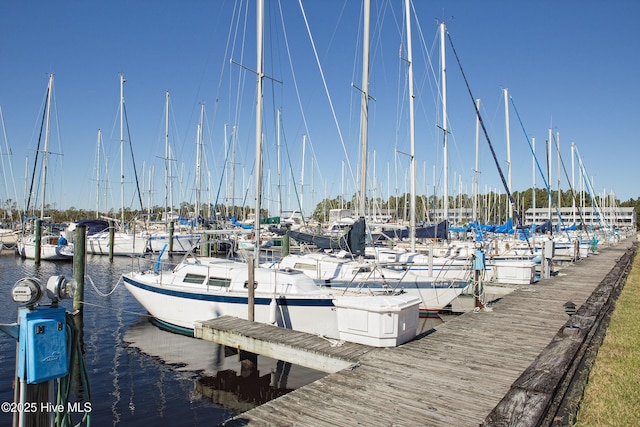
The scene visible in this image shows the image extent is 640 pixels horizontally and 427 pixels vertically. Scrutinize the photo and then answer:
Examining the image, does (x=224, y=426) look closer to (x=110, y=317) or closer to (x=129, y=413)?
(x=129, y=413)

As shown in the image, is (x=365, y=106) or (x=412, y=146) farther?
(x=412, y=146)

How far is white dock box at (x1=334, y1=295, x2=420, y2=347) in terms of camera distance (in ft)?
29.4

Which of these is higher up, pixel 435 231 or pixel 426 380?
pixel 435 231

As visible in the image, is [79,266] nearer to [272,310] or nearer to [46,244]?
[272,310]

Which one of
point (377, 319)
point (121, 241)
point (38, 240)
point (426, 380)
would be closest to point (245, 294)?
point (377, 319)

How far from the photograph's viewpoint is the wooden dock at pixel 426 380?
590cm

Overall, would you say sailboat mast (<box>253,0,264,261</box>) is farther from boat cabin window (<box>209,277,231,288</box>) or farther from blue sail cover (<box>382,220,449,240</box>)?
blue sail cover (<box>382,220,449,240</box>)

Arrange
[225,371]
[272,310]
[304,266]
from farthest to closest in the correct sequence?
[304,266] < [272,310] < [225,371]

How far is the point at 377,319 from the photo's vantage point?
29.6 ft

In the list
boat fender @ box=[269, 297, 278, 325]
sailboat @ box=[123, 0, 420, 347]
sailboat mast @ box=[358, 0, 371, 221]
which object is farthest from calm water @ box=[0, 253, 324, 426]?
sailboat mast @ box=[358, 0, 371, 221]

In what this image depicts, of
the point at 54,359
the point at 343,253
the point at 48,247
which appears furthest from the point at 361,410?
the point at 48,247

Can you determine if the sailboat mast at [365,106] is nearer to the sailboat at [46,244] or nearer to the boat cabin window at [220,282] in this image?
the boat cabin window at [220,282]

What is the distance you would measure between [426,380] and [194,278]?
412 inches

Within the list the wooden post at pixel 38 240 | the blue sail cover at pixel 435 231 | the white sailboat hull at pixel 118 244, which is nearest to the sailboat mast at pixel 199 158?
the white sailboat hull at pixel 118 244
